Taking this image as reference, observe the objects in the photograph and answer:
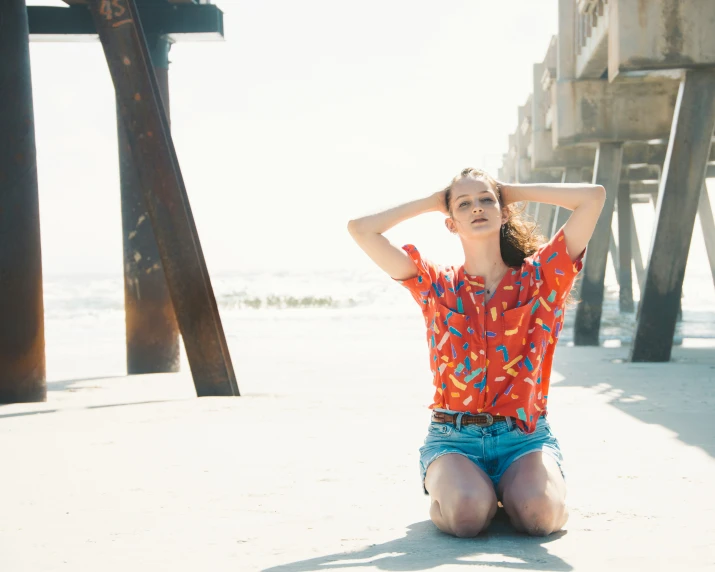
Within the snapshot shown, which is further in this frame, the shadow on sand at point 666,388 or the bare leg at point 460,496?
the shadow on sand at point 666,388

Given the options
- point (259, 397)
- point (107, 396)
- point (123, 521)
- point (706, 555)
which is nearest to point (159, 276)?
point (107, 396)

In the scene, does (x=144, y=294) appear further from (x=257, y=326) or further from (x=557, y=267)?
(x=257, y=326)

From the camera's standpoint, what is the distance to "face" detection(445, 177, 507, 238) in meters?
3.75

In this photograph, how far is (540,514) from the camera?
3.45m

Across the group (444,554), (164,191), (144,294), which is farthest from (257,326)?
(444,554)

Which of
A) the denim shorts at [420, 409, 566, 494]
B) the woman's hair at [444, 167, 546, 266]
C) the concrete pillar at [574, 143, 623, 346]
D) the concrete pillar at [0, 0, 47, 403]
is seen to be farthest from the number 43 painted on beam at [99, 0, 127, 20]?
the concrete pillar at [574, 143, 623, 346]

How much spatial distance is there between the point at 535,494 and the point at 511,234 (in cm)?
104

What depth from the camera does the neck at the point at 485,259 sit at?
3.83 metres

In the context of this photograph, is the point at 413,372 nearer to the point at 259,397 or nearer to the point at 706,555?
the point at 259,397

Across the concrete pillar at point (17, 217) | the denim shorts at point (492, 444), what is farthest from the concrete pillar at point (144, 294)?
the denim shorts at point (492, 444)

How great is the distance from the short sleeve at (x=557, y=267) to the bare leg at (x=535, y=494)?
63cm

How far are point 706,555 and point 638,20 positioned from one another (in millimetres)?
7959

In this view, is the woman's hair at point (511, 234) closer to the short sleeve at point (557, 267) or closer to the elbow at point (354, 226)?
the short sleeve at point (557, 267)

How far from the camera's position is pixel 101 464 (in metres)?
4.97
